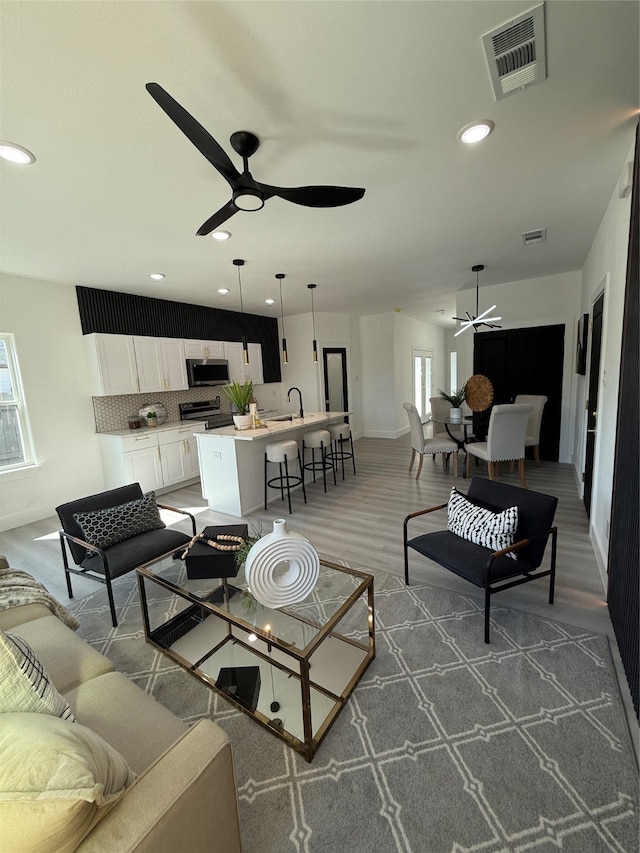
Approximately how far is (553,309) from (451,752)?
5780mm

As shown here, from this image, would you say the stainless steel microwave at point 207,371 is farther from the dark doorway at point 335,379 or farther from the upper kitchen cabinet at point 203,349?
the dark doorway at point 335,379

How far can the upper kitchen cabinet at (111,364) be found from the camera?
4.55 m

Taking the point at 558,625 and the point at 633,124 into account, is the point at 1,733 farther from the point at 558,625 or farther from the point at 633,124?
the point at 633,124

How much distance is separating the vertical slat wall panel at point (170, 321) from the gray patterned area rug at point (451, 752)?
4.20 metres

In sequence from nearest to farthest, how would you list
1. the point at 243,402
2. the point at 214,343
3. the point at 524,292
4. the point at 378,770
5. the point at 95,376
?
the point at 378,770
the point at 243,402
the point at 95,376
the point at 524,292
the point at 214,343

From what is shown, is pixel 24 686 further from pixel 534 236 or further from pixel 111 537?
pixel 534 236

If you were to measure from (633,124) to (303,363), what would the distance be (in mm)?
5839

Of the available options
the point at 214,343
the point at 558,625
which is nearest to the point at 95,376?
the point at 214,343

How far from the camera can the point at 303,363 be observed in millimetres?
7375

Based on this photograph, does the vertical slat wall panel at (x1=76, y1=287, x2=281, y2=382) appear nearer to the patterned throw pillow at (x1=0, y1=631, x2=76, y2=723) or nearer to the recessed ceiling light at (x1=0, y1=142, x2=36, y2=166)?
the recessed ceiling light at (x1=0, y1=142, x2=36, y2=166)

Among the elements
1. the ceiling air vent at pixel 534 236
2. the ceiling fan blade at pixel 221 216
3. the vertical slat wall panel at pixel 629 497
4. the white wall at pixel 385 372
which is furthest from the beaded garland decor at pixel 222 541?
the white wall at pixel 385 372

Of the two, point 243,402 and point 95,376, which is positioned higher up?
point 95,376

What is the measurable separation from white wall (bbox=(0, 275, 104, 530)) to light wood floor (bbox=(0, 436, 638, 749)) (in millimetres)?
407

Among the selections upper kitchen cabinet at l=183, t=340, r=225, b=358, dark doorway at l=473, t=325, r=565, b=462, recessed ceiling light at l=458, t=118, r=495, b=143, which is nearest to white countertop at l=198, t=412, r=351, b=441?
upper kitchen cabinet at l=183, t=340, r=225, b=358
